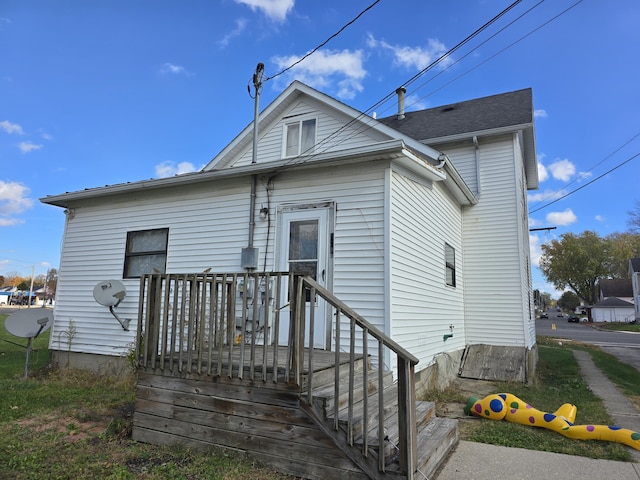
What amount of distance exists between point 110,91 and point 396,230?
32.4 feet

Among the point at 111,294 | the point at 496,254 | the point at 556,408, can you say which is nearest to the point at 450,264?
the point at 496,254

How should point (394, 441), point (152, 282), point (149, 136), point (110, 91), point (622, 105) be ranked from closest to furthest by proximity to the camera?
point (394, 441) → point (152, 282) → point (622, 105) → point (110, 91) → point (149, 136)

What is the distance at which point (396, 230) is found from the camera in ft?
17.6

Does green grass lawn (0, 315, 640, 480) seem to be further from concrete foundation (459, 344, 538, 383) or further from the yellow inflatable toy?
concrete foundation (459, 344, 538, 383)

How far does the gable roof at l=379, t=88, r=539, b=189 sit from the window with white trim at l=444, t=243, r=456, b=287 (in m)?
2.97

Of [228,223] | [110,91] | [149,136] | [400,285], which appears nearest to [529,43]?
[400,285]

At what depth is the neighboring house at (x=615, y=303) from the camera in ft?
161

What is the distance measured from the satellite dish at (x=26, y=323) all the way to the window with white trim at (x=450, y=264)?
7.95 metres

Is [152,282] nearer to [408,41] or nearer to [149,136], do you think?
[408,41]

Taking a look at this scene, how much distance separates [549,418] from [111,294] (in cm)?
695

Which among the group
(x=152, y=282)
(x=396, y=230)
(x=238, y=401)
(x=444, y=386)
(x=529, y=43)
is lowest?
(x=444, y=386)

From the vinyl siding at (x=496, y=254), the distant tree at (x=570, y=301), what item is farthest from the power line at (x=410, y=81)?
the distant tree at (x=570, y=301)

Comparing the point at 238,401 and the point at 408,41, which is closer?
the point at 238,401

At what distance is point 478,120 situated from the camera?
10.0 m
